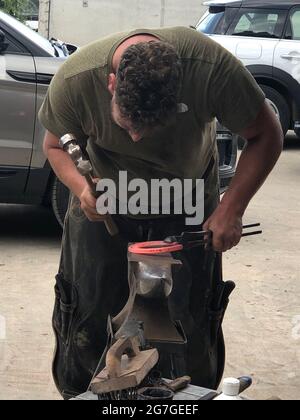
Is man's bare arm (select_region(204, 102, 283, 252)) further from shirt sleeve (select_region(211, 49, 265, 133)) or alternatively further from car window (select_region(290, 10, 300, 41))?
car window (select_region(290, 10, 300, 41))

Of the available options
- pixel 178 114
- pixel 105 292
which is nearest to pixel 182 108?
pixel 178 114

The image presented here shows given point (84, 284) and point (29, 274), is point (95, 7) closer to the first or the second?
point (29, 274)

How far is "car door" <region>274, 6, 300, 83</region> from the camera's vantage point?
34.0 feet

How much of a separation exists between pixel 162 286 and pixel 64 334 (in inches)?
29.0

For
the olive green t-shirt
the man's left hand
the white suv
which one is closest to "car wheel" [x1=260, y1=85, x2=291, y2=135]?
the white suv

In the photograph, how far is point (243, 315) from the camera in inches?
181

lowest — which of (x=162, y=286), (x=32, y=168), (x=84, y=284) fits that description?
(x=32, y=168)

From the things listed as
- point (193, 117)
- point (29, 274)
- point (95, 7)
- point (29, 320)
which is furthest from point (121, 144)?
point (95, 7)

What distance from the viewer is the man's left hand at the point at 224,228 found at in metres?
2.62

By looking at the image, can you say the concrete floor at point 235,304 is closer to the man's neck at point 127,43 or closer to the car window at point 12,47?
the car window at point 12,47

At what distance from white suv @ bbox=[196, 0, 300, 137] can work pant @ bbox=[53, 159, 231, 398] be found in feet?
25.2

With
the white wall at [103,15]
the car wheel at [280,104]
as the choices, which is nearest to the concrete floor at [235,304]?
the car wheel at [280,104]

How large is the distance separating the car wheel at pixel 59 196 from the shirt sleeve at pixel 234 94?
3.17m
